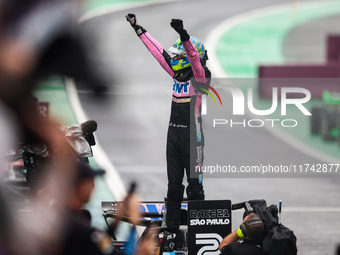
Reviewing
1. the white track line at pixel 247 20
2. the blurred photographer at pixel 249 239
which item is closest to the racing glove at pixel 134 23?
the blurred photographer at pixel 249 239

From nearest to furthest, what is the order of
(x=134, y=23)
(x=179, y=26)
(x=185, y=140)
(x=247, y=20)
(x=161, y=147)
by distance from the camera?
(x=179, y=26)
(x=185, y=140)
(x=134, y=23)
(x=161, y=147)
(x=247, y=20)

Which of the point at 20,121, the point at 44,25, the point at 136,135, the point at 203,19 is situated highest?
the point at 203,19

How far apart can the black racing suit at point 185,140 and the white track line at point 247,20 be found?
309 cm

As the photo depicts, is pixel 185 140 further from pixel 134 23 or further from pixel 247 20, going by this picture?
pixel 247 20

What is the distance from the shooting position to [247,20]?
30.1 meters

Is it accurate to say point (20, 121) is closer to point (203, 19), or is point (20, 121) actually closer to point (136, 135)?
point (136, 135)

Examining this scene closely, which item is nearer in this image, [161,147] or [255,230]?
[255,230]

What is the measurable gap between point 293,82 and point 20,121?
19570 millimetres

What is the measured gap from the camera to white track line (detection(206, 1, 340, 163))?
14.5m

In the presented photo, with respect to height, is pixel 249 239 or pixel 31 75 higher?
pixel 31 75

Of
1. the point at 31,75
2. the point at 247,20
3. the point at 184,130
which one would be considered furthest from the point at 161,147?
the point at 247,20

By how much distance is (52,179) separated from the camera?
255cm

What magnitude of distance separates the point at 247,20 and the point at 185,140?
2357 centimetres

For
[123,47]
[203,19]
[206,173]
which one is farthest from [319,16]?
[206,173]
